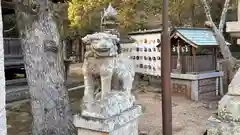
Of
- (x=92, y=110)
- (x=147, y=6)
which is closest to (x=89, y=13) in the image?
(x=147, y=6)

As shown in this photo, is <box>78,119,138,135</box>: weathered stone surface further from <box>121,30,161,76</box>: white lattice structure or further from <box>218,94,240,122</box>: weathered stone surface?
<box>121,30,161,76</box>: white lattice structure

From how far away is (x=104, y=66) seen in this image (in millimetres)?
2842

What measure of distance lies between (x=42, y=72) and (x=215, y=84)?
7424 mm

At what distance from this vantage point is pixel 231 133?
6.14 ft

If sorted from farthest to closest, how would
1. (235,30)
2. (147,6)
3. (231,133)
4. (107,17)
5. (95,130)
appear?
(147,6) → (107,17) → (95,130) → (235,30) → (231,133)

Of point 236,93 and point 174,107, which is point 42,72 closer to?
point 236,93

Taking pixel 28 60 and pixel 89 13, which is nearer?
pixel 28 60

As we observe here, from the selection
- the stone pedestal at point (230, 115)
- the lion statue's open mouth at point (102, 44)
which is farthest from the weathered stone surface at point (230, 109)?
the lion statue's open mouth at point (102, 44)

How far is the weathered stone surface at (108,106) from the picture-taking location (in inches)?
108

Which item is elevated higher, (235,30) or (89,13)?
(89,13)

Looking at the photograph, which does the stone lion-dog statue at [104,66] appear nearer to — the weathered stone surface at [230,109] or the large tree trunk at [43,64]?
the weathered stone surface at [230,109]

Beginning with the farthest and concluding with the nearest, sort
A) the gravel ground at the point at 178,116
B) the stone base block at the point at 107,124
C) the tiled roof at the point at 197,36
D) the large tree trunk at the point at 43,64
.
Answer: the tiled roof at the point at 197,36 < the gravel ground at the point at 178,116 < the large tree trunk at the point at 43,64 < the stone base block at the point at 107,124

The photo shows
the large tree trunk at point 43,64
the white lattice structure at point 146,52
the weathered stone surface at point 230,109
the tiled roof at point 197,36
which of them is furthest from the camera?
the white lattice structure at point 146,52

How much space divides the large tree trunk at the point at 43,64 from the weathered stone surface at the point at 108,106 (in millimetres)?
2163
